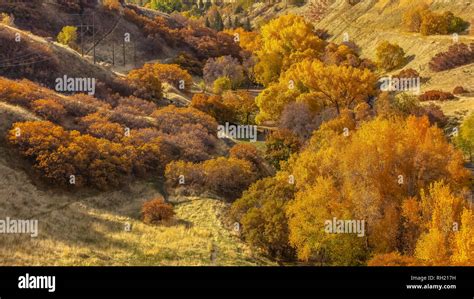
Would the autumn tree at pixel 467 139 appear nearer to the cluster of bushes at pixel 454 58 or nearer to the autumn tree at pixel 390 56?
the cluster of bushes at pixel 454 58

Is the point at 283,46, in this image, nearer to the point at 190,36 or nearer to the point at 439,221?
the point at 190,36

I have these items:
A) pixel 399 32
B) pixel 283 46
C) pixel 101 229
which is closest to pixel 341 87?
pixel 283 46

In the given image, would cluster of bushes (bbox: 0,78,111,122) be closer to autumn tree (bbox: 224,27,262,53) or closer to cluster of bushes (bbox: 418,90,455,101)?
cluster of bushes (bbox: 418,90,455,101)

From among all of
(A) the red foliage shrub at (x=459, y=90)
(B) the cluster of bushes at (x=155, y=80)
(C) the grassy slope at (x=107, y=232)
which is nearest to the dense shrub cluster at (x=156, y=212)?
(C) the grassy slope at (x=107, y=232)

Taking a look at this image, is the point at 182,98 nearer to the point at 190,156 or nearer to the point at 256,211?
the point at 190,156

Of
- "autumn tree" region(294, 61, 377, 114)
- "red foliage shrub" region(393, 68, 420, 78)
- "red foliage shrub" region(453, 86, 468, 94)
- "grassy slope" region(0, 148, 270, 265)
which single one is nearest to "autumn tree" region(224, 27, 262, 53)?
"red foliage shrub" region(393, 68, 420, 78)

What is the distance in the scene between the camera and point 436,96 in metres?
73.8

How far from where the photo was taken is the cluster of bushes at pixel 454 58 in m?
86.9

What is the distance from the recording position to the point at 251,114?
8144cm

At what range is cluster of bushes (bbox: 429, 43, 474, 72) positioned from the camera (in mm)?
86875

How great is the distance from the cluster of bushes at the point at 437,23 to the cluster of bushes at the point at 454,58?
16314 millimetres

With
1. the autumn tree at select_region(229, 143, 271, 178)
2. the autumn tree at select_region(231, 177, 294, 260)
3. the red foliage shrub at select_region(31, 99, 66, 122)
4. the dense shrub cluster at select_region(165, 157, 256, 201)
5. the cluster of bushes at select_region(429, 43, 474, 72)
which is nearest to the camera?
the autumn tree at select_region(231, 177, 294, 260)

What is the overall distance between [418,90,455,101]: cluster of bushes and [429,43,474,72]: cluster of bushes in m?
15.2

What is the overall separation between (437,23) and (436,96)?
41.3 metres
